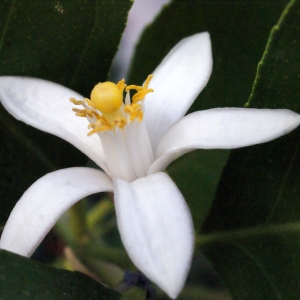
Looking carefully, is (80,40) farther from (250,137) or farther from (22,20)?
(250,137)

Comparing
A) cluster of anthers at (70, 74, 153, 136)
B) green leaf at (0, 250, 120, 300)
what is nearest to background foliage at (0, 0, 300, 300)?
green leaf at (0, 250, 120, 300)

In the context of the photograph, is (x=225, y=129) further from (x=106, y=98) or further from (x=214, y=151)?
(x=214, y=151)

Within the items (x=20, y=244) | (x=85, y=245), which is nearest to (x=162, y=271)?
(x=20, y=244)

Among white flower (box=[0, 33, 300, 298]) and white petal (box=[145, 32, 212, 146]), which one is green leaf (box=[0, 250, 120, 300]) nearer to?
white flower (box=[0, 33, 300, 298])

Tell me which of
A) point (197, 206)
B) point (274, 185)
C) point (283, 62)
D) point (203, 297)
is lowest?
point (203, 297)

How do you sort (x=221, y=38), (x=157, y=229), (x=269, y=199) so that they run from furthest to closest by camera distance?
(x=221, y=38) < (x=269, y=199) < (x=157, y=229)

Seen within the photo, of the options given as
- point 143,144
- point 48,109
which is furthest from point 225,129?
point 48,109

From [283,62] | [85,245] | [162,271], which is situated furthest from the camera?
[85,245]
